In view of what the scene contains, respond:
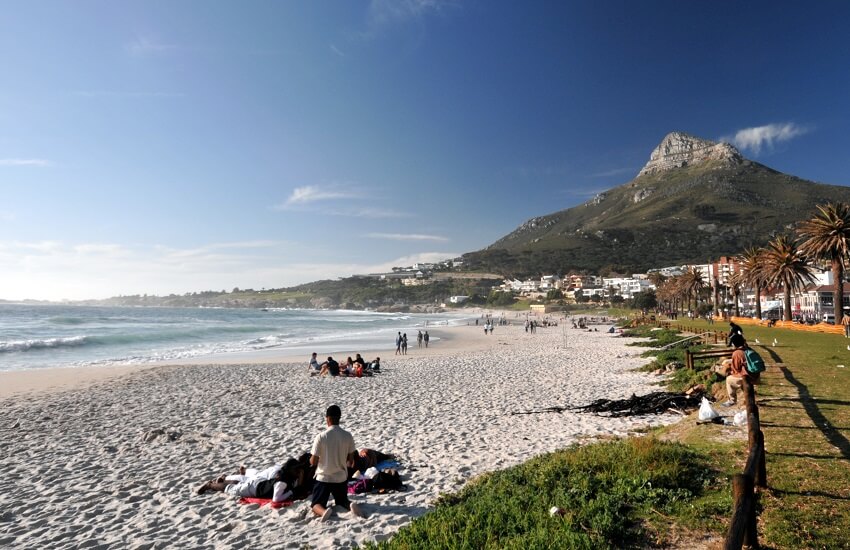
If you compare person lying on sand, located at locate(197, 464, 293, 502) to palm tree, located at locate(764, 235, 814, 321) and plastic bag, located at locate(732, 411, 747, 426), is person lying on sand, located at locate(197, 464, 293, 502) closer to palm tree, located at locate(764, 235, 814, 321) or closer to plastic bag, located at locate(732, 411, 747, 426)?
plastic bag, located at locate(732, 411, 747, 426)

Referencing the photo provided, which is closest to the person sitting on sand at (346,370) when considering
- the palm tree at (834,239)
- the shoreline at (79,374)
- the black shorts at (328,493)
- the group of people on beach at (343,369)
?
the group of people on beach at (343,369)

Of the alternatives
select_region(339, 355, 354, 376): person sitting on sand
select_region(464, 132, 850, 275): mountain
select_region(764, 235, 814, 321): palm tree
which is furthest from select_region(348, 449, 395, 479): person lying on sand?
select_region(464, 132, 850, 275): mountain

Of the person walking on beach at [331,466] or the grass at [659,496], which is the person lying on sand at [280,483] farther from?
the grass at [659,496]

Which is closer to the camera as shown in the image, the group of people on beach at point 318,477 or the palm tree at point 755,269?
the group of people on beach at point 318,477

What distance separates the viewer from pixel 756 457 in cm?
480

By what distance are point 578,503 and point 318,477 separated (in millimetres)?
3608

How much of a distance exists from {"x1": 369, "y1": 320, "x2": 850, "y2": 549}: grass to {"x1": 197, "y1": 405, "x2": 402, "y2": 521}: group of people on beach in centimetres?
149

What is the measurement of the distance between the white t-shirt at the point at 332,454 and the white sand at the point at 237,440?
587 mm

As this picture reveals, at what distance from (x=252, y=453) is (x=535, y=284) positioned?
539 ft

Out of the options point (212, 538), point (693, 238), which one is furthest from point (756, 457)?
point (693, 238)

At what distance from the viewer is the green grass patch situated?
468 cm

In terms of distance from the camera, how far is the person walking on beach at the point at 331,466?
6.51m

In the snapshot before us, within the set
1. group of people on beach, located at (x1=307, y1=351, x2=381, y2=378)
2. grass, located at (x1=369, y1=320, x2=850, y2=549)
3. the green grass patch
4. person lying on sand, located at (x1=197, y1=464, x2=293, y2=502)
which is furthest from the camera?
group of people on beach, located at (x1=307, y1=351, x2=381, y2=378)

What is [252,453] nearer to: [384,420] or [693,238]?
[384,420]
